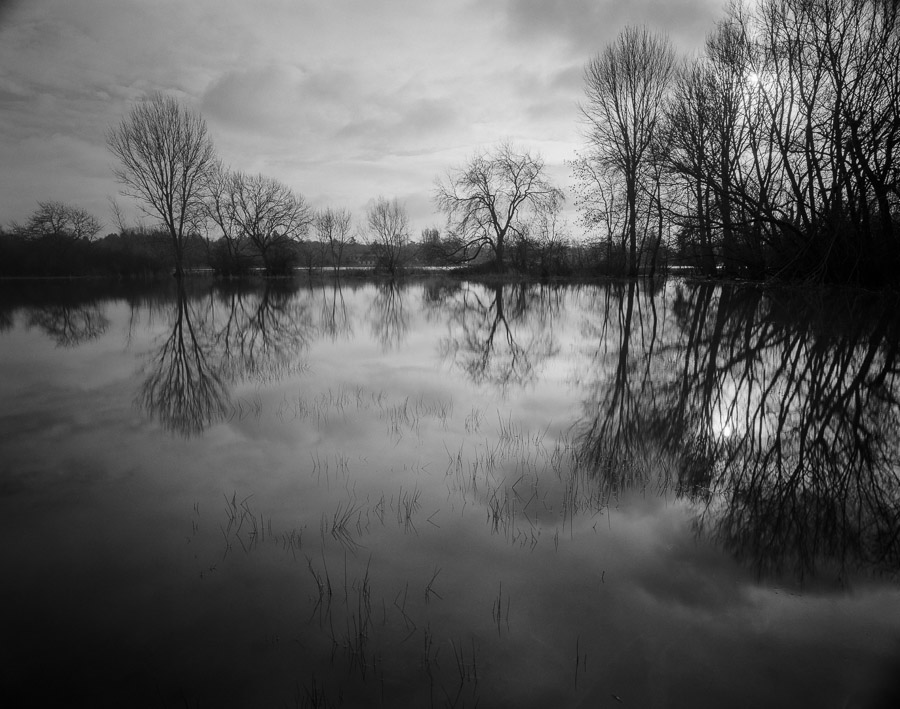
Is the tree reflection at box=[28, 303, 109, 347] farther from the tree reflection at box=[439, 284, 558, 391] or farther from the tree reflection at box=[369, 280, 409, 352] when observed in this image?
the tree reflection at box=[439, 284, 558, 391]

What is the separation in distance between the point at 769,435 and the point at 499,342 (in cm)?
674

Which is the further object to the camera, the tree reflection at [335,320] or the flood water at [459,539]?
the tree reflection at [335,320]

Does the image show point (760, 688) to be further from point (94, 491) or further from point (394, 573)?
point (94, 491)

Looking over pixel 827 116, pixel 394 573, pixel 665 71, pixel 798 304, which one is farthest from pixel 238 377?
pixel 665 71

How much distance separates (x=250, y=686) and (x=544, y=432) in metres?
3.68

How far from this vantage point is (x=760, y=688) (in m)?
1.95

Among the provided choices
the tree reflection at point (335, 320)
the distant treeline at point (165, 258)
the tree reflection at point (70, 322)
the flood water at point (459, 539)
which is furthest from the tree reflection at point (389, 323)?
the distant treeline at point (165, 258)

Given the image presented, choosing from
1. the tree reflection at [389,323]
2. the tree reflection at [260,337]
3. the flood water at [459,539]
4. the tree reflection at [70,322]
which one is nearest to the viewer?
the flood water at [459,539]

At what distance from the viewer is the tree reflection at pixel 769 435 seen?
3.09 meters

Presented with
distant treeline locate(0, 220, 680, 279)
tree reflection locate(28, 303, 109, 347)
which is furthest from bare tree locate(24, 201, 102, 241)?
tree reflection locate(28, 303, 109, 347)

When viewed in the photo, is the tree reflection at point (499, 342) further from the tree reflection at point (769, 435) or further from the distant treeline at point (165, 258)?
the distant treeline at point (165, 258)

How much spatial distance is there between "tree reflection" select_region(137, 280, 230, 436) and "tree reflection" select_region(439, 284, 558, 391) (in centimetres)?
374

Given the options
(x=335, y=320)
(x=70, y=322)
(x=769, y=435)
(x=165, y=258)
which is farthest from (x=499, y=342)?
(x=165, y=258)

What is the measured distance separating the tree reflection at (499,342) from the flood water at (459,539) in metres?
0.48
